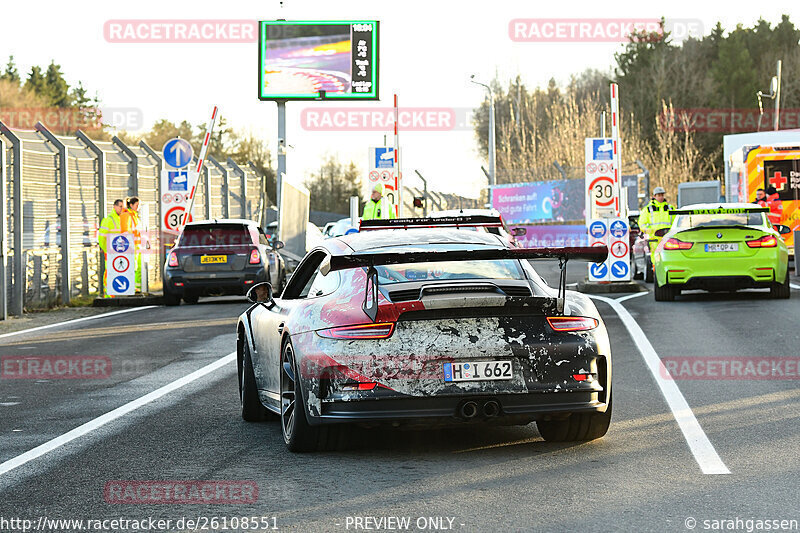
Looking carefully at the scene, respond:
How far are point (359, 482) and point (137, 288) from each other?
64.0 feet

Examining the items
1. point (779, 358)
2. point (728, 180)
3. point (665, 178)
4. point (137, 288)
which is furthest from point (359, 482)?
point (665, 178)

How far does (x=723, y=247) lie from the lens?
1920 centimetres

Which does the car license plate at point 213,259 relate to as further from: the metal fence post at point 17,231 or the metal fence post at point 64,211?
the metal fence post at point 17,231

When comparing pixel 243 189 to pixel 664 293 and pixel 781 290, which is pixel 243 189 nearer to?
pixel 664 293

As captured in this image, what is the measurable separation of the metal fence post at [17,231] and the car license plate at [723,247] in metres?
10.8

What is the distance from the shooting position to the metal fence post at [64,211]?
945 inches

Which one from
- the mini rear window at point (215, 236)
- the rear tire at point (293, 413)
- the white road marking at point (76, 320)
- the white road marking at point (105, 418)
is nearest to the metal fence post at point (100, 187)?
the white road marking at point (76, 320)

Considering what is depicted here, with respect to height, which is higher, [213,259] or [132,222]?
[132,222]

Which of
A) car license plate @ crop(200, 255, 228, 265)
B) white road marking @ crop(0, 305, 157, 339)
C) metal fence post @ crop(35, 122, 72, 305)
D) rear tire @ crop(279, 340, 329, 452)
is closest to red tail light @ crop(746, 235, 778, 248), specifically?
car license plate @ crop(200, 255, 228, 265)

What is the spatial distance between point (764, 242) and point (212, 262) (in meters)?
9.31

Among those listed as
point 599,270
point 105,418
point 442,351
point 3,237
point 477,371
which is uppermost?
point 3,237

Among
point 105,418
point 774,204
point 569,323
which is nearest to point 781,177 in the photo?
point 774,204

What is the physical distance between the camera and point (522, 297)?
7453mm

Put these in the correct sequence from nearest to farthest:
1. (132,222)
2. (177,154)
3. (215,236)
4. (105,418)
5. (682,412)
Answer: (682,412) < (105,418) < (215,236) < (132,222) < (177,154)
